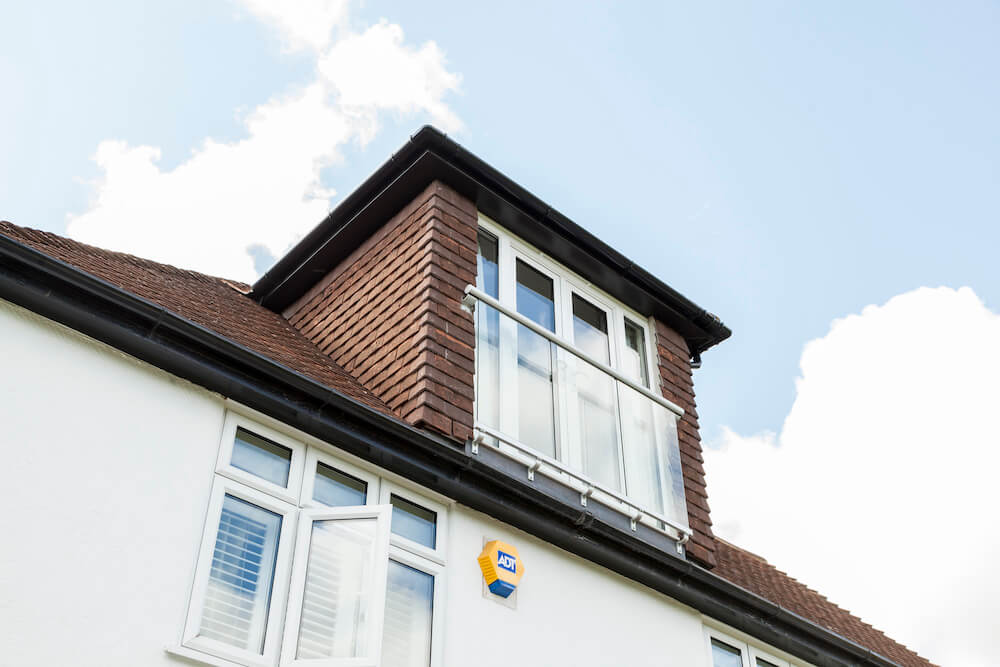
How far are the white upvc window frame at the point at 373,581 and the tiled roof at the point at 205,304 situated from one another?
92 cm

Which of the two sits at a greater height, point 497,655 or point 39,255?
→ point 39,255

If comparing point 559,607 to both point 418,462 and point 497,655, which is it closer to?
point 497,655

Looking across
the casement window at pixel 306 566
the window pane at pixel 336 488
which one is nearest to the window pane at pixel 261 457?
the casement window at pixel 306 566

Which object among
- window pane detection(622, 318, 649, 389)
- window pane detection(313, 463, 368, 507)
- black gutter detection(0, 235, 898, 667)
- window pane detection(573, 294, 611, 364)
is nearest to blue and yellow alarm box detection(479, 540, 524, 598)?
black gutter detection(0, 235, 898, 667)

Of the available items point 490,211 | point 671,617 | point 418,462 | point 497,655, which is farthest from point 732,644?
point 490,211

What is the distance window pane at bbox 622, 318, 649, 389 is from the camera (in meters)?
10.1

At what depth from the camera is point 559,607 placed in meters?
7.86

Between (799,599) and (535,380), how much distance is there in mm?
4655

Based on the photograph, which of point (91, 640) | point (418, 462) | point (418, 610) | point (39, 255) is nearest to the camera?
point (91, 640)

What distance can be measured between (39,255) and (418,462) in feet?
8.94

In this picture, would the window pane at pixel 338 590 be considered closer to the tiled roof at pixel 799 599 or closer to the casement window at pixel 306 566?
the casement window at pixel 306 566

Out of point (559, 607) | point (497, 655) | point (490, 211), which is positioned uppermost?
point (490, 211)

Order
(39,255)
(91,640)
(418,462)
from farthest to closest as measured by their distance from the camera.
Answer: (418,462) < (39,255) < (91,640)

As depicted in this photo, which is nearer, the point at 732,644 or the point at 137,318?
the point at 137,318
